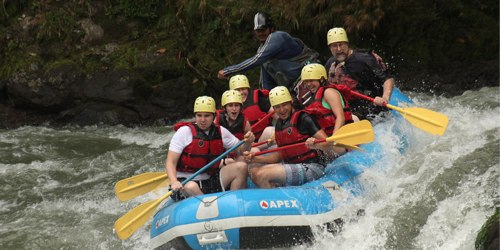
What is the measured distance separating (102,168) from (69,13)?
3.71m

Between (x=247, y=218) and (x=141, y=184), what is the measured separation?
4.77ft

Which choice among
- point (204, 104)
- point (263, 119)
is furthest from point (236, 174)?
point (263, 119)

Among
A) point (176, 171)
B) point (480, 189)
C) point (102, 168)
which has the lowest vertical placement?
point (102, 168)

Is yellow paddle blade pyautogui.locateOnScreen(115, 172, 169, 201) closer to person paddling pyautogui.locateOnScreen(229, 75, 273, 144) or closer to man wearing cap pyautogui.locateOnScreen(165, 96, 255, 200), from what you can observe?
man wearing cap pyautogui.locateOnScreen(165, 96, 255, 200)

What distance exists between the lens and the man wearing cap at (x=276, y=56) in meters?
8.07

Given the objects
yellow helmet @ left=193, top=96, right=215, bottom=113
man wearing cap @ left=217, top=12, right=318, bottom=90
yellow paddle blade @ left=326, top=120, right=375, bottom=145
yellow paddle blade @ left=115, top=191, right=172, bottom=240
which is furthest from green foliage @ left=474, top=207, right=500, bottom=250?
man wearing cap @ left=217, top=12, right=318, bottom=90

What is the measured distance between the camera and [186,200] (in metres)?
6.15

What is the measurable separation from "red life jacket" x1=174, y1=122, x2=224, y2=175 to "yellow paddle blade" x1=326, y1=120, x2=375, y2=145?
997mm

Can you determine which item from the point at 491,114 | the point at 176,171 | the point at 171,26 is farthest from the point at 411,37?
the point at 176,171

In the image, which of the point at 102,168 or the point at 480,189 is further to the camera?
the point at 102,168

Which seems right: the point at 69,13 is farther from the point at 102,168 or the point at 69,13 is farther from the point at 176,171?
the point at 176,171

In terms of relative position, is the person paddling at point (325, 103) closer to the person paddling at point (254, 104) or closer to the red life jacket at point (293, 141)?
the red life jacket at point (293, 141)

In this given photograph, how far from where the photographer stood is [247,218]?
5.86 metres

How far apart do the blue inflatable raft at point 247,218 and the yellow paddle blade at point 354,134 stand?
1.51ft
